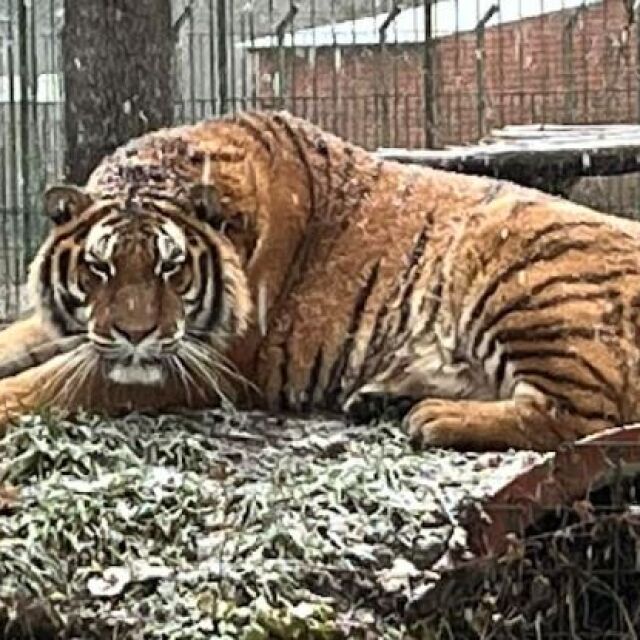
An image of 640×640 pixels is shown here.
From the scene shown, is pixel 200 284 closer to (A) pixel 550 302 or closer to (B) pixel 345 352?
(B) pixel 345 352

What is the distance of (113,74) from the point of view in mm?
5387

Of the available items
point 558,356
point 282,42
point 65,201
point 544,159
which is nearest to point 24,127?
point 282,42

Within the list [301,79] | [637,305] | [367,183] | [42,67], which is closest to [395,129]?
[301,79]

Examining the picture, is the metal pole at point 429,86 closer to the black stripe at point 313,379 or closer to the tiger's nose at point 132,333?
the black stripe at point 313,379

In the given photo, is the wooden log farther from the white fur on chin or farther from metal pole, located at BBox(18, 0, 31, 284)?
the white fur on chin

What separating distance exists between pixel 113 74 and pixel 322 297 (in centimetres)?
148

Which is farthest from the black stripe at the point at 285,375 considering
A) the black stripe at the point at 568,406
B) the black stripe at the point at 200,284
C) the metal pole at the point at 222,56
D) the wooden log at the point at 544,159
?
the metal pole at the point at 222,56

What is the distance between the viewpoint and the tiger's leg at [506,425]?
12.3 ft

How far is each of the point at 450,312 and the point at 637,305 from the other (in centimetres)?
46

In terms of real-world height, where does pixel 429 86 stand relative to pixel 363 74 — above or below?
below

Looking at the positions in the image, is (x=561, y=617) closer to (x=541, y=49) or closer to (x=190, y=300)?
(x=190, y=300)

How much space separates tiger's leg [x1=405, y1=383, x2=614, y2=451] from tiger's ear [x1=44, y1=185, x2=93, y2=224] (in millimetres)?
972

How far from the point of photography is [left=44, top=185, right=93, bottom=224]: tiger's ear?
4.10m

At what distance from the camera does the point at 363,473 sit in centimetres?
339
